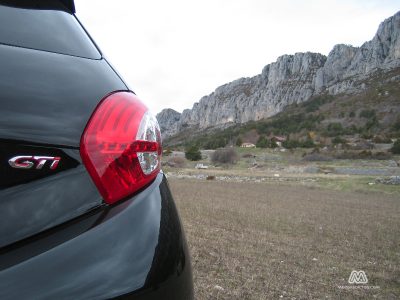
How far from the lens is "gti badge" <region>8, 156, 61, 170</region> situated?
36.2 inches

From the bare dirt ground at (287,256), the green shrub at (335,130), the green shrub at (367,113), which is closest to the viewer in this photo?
the bare dirt ground at (287,256)

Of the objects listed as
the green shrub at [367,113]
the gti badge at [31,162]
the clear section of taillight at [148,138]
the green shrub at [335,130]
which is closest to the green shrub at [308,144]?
the green shrub at [335,130]

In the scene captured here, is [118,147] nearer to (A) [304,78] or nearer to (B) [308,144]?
(B) [308,144]

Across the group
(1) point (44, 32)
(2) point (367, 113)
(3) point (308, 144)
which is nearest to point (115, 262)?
(1) point (44, 32)

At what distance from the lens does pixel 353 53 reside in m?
140

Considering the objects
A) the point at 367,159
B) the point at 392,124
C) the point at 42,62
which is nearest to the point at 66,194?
the point at 42,62

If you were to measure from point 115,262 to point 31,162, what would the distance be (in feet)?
1.12

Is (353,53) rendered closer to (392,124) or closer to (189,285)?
(392,124)

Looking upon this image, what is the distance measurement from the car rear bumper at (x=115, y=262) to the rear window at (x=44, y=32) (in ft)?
1.75

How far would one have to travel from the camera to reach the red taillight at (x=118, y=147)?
1.04 meters

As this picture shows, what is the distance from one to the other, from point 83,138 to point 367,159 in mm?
63592

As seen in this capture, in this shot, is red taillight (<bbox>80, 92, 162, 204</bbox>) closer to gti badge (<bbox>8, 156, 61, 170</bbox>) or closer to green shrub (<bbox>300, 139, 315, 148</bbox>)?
gti badge (<bbox>8, 156, 61, 170</bbox>)

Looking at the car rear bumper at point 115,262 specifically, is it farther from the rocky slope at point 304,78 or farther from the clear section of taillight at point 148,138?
the rocky slope at point 304,78

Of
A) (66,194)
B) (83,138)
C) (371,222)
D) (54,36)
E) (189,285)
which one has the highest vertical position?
(54,36)
